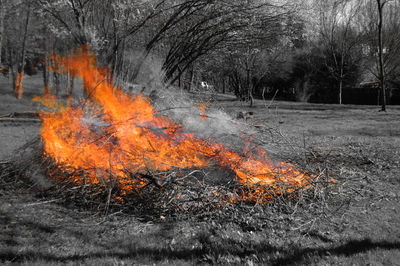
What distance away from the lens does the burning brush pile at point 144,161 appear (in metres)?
4.25

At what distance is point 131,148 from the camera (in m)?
4.83

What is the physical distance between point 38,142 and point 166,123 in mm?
2430

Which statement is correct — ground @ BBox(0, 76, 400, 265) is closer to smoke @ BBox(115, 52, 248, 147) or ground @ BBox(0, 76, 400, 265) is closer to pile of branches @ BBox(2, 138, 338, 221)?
pile of branches @ BBox(2, 138, 338, 221)

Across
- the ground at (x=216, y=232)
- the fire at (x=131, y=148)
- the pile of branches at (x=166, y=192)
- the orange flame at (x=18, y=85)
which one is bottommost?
the ground at (x=216, y=232)

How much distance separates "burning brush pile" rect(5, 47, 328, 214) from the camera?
4246mm

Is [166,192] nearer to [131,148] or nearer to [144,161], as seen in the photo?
[144,161]

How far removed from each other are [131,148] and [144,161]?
2.02ft

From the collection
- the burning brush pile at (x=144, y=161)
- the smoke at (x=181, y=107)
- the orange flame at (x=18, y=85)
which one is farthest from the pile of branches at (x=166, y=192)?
the orange flame at (x=18, y=85)

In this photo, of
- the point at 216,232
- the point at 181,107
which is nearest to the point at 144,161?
the point at 181,107

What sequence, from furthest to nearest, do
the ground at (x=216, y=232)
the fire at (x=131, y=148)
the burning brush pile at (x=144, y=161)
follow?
the fire at (x=131, y=148), the burning brush pile at (x=144, y=161), the ground at (x=216, y=232)

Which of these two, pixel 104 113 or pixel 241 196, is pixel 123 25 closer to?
pixel 104 113

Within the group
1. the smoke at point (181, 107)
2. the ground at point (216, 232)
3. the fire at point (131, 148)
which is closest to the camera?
the ground at point (216, 232)

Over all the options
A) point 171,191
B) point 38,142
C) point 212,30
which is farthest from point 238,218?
point 212,30

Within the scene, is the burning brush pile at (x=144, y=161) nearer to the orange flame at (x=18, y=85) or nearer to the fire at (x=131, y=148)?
the fire at (x=131, y=148)
